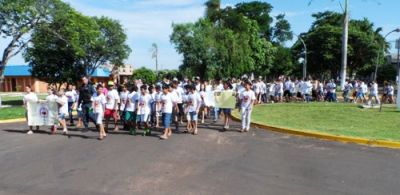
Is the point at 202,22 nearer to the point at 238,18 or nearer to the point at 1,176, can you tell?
the point at 238,18

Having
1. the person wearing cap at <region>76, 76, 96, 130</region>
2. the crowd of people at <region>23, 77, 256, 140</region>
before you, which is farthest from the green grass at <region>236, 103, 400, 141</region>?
the person wearing cap at <region>76, 76, 96, 130</region>

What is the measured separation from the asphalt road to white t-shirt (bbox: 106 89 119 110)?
1.32 meters

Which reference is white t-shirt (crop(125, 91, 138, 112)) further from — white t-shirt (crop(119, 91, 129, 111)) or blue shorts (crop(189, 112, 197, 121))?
blue shorts (crop(189, 112, 197, 121))

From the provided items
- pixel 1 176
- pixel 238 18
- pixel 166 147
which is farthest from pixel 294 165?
pixel 238 18

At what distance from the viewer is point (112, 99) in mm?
13461

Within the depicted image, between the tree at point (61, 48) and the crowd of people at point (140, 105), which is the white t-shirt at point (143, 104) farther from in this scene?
the tree at point (61, 48)

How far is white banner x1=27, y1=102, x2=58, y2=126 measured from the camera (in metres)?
14.1

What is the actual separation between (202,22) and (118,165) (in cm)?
4495

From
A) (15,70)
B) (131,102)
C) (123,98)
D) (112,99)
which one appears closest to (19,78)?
(15,70)

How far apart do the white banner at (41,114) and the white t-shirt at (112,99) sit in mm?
1947

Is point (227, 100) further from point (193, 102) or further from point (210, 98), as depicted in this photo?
point (193, 102)

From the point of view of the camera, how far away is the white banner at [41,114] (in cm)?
1412

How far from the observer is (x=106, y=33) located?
45.7 m

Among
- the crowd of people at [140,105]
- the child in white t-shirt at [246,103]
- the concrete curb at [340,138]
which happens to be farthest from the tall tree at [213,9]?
the concrete curb at [340,138]
